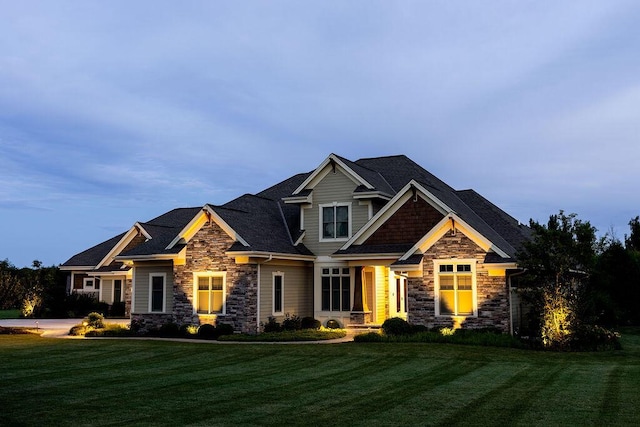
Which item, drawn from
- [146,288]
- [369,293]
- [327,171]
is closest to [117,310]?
[146,288]

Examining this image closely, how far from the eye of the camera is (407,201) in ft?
86.4

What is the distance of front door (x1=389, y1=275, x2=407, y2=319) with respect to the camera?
28.2 meters

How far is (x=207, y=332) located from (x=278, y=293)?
3.67 m

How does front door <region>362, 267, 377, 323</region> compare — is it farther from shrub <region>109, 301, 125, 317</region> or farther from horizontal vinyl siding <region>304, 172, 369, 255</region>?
shrub <region>109, 301, 125, 317</region>

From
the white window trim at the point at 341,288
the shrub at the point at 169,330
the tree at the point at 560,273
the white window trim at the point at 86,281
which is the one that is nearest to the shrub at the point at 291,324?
the white window trim at the point at 341,288

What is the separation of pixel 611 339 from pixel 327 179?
1407 centimetres

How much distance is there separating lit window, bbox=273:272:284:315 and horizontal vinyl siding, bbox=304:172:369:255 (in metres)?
2.70

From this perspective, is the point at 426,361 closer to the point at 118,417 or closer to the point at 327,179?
the point at 118,417

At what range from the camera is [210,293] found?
2623 cm

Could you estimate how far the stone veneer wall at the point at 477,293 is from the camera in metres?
22.3

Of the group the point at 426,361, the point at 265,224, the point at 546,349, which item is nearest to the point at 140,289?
the point at 265,224

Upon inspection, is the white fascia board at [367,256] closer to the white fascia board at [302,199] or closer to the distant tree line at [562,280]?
the white fascia board at [302,199]

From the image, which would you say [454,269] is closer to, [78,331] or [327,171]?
[327,171]

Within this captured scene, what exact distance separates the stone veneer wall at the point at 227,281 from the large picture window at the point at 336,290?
427 centimetres
